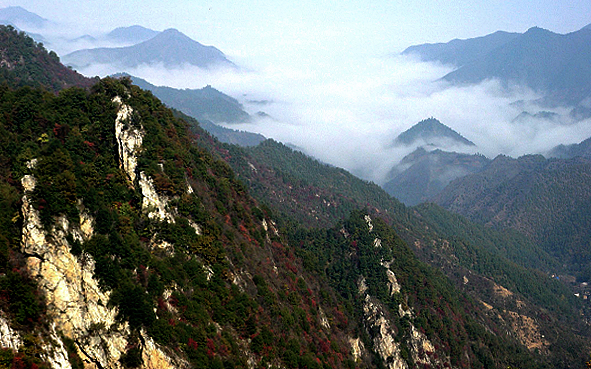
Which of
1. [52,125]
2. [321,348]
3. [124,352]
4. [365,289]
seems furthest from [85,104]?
[365,289]

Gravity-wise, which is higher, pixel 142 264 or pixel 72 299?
pixel 72 299

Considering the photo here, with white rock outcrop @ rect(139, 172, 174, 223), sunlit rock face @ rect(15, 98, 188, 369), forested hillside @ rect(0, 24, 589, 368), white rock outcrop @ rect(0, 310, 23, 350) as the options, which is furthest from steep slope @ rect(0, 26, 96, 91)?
white rock outcrop @ rect(0, 310, 23, 350)

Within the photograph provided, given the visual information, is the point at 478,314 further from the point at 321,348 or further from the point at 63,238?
the point at 63,238

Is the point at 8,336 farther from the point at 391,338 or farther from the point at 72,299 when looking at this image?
the point at 391,338

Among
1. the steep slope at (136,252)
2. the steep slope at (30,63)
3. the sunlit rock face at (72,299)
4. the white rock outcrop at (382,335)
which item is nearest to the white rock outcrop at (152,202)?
the steep slope at (136,252)

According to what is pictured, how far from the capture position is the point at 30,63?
16250 cm

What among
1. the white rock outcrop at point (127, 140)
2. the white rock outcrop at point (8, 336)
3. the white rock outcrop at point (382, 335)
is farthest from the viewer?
the white rock outcrop at point (382, 335)

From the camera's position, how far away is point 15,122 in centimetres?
6338

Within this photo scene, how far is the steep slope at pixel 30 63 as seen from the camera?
153750 mm

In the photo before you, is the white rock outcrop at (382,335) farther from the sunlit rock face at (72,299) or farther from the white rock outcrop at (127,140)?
the white rock outcrop at (127,140)

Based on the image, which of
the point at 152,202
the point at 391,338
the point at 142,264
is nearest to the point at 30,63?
the point at 152,202

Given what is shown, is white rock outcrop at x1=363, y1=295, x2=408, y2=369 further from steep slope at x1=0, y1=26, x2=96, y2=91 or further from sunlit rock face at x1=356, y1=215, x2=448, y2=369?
steep slope at x1=0, y1=26, x2=96, y2=91

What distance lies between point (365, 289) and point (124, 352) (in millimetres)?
93581

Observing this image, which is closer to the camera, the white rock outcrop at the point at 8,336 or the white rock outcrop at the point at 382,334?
the white rock outcrop at the point at 8,336
